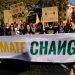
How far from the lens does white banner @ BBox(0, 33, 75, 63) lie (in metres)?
10.5

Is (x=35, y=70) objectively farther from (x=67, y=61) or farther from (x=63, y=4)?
(x=63, y=4)

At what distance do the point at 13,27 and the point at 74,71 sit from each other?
19.1 ft

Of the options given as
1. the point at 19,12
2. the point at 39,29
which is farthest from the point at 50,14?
the point at 19,12

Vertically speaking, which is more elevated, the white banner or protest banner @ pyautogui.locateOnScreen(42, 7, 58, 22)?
protest banner @ pyautogui.locateOnScreen(42, 7, 58, 22)

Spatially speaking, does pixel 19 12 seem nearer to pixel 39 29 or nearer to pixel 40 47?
pixel 39 29

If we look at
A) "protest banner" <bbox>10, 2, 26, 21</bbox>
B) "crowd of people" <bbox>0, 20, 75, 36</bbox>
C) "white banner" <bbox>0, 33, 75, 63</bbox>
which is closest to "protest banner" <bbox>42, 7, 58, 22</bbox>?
"crowd of people" <bbox>0, 20, 75, 36</bbox>

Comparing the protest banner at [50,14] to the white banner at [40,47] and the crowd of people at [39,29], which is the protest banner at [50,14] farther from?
the white banner at [40,47]

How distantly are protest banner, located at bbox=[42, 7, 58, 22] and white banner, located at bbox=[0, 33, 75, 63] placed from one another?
2.62 metres

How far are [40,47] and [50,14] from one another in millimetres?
3141

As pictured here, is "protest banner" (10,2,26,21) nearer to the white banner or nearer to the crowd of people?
the crowd of people

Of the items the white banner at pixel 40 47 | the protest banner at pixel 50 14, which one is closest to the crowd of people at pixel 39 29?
the protest banner at pixel 50 14

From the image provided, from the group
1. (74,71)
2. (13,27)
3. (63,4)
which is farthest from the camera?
(63,4)

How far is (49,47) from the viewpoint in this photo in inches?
422

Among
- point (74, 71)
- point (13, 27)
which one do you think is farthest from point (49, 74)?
point (13, 27)
